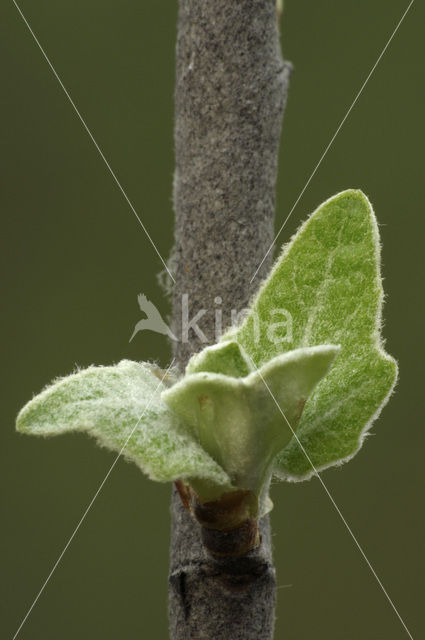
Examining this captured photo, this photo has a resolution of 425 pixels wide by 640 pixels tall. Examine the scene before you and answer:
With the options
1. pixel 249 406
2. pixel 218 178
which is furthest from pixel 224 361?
pixel 218 178

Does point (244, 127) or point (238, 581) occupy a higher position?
point (244, 127)

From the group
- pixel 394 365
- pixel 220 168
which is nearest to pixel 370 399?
pixel 394 365

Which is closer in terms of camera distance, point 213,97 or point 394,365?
point 394,365

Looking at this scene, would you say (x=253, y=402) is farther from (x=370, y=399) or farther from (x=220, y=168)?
(x=220, y=168)
